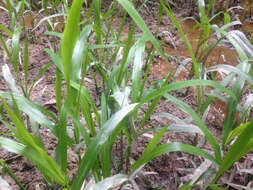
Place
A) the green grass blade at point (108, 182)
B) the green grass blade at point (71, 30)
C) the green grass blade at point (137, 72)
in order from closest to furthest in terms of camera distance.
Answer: the green grass blade at point (71, 30), the green grass blade at point (108, 182), the green grass blade at point (137, 72)

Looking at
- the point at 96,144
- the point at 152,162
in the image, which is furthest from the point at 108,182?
the point at 152,162

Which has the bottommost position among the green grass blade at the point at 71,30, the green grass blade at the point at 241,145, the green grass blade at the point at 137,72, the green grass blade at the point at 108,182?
the green grass blade at the point at 108,182

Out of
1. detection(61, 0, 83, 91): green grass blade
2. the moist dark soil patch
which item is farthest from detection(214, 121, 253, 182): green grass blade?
detection(61, 0, 83, 91): green grass blade

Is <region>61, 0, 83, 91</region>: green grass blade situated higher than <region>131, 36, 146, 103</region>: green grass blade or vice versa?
<region>61, 0, 83, 91</region>: green grass blade

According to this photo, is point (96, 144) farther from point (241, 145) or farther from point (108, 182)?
point (241, 145)

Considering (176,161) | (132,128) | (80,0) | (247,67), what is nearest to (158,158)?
(176,161)

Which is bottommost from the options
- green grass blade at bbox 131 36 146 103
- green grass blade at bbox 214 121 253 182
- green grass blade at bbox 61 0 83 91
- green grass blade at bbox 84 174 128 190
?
green grass blade at bbox 84 174 128 190

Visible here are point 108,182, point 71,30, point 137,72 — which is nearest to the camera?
point 71,30

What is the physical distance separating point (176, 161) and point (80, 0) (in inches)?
23.0

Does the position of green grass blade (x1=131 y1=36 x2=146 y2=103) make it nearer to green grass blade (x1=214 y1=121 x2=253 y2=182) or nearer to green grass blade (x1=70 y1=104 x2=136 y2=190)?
green grass blade (x1=70 y1=104 x2=136 y2=190)

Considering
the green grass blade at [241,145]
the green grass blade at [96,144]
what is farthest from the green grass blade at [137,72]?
the green grass blade at [241,145]

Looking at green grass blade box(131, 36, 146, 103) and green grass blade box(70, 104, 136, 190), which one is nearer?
green grass blade box(70, 104, 136, 190)

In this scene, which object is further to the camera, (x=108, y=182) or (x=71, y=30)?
(x=108, y=182)

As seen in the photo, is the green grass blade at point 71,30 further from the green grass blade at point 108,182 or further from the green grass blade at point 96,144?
the green grass blade at point 108,182
